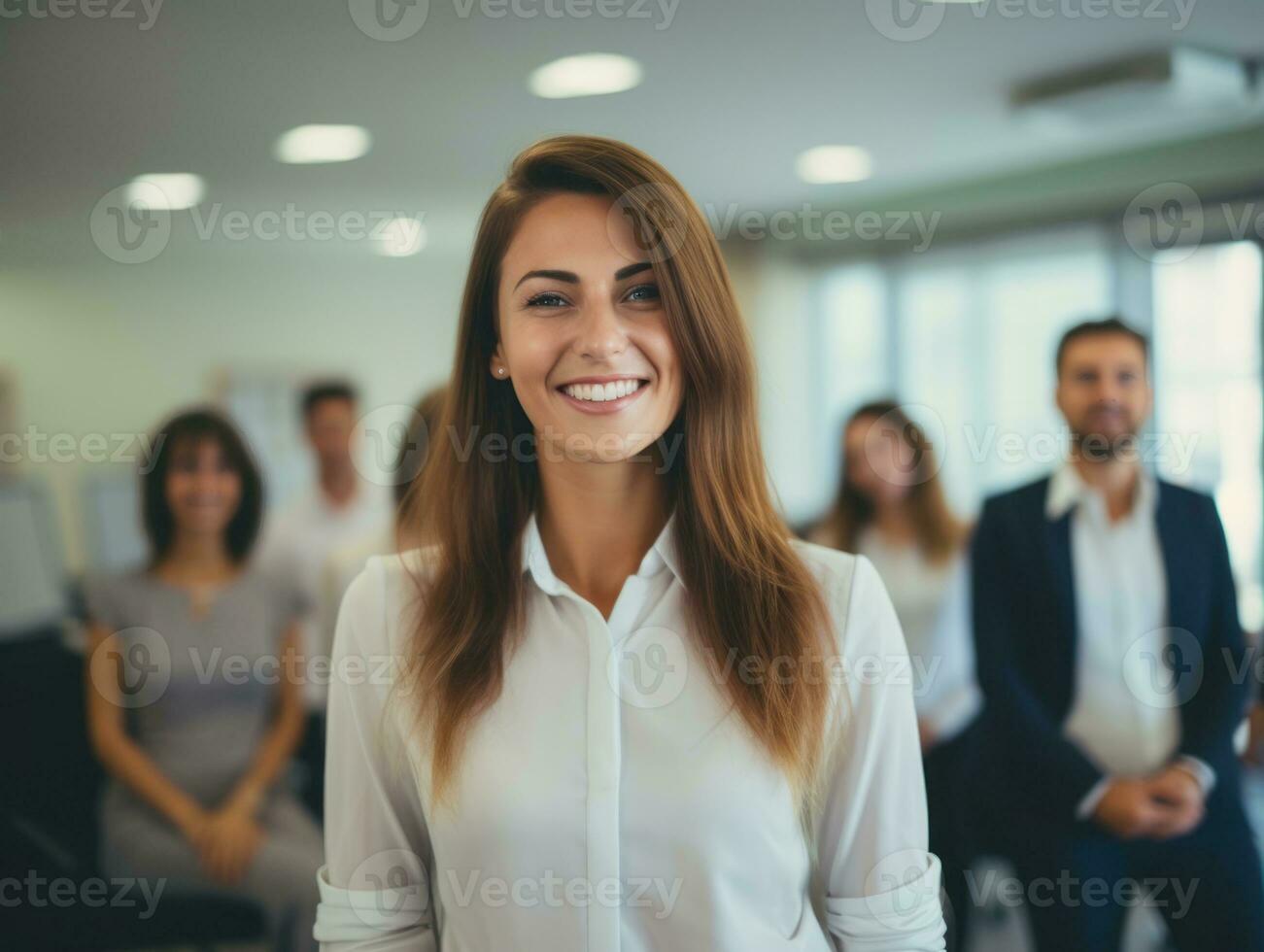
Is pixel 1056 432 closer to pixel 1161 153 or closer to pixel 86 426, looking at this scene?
pixel 1161 153

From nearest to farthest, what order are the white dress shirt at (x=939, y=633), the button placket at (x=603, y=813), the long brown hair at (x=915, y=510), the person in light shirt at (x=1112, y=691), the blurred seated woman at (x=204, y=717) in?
the button placket at (x=603, y=813) → the person in light shirt at (x=1112, y=691) → the blurred seated woman at (x=204, y=717) → the white dress shirt at (x=939, y=633) → the long brown hair at (x=915, y=510)

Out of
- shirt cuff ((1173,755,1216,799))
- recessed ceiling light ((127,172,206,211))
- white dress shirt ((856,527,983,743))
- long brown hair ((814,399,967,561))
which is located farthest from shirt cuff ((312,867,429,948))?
recessed ceiling light ((127,172,206,211))

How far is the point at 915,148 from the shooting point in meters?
2.63

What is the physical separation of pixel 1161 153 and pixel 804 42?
4.63 feet

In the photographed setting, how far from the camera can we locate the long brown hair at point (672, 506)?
0.75 metres

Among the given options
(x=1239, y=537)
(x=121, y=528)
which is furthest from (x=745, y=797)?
(x=1239, y=537)

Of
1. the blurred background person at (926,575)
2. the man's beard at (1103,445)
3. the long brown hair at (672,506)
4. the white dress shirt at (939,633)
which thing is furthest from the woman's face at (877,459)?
the long brown hair at (672,506)

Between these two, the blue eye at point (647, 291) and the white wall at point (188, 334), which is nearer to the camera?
the blue eye at point (647, 291)

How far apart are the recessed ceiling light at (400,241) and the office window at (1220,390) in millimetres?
2002

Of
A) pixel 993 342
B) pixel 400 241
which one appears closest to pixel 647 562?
pixel 400 241

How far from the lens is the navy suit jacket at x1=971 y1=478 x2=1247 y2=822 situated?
4.71 ft

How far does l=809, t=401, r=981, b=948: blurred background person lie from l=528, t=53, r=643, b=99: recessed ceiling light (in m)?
0.82

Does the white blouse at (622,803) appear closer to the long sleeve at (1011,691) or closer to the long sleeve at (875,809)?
the long sleeve at (875,809)

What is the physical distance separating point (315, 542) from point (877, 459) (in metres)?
1.12
